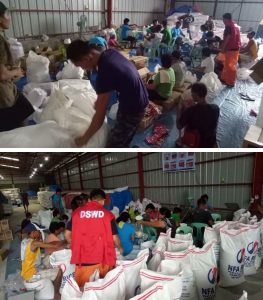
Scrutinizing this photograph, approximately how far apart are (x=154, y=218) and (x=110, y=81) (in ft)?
5.68

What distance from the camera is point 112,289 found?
1229 millimetres

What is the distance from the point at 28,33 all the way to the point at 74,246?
1.96m

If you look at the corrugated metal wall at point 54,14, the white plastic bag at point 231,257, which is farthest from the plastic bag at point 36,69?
the white plastic bag at point 231,257

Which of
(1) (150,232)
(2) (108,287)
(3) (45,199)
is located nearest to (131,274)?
(2) (108,287)

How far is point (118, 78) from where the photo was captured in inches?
47.5

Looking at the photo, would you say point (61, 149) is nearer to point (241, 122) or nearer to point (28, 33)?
point (28, 33)

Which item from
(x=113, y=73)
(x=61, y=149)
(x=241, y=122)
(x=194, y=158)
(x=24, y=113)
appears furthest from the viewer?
(x=194, y=158)

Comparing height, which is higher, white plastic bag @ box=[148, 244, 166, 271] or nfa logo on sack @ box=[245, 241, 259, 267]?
white plastic bag @ box=[148, 244, 166, 271]

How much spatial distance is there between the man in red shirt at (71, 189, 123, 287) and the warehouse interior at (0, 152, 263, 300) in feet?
0.07

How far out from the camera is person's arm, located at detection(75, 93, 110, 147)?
1.23 meters

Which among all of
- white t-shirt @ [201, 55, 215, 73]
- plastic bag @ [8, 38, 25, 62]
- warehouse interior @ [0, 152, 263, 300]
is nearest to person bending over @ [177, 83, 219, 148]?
warehouse interior @ [0, 152, 263, 300]

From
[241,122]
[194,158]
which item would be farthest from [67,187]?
[241,122]

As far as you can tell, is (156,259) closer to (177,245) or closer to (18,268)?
(177,245)

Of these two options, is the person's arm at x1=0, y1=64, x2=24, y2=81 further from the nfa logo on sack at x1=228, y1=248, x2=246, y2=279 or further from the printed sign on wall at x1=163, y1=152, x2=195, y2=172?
the printed sign on wall at x1=163, y1=152, x2=195, y2=172
